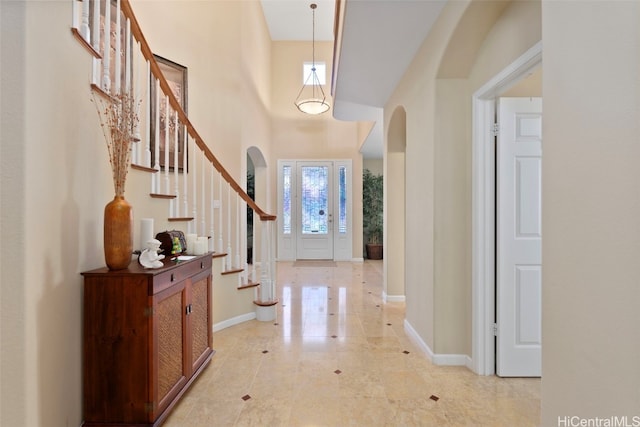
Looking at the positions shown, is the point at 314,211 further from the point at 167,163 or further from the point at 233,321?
the point at 167,163

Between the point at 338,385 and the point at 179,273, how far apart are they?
53.7 inches

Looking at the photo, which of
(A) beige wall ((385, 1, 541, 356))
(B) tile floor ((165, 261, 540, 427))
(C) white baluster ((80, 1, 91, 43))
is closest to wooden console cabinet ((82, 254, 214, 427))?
(B) tile floor ((165, 261, 540, 427))

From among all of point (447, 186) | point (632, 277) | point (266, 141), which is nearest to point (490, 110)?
point (447, 186)

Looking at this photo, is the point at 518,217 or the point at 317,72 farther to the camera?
the point at 317,72

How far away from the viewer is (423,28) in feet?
8.46

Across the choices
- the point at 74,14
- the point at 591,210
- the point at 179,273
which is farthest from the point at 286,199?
the point at 591,210

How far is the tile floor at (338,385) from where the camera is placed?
73.4 inches

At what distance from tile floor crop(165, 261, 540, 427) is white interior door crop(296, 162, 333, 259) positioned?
4.45m

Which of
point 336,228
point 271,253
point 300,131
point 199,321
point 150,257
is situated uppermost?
point 300,131

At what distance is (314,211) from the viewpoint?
7.98m

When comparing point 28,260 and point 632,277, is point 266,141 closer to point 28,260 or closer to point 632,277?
point 28,260

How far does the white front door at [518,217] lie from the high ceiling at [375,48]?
97cm

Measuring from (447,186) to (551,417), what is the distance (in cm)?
172

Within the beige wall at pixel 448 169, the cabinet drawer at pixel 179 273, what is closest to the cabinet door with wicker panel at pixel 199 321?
the cabinet drawer at pixel 179 273
